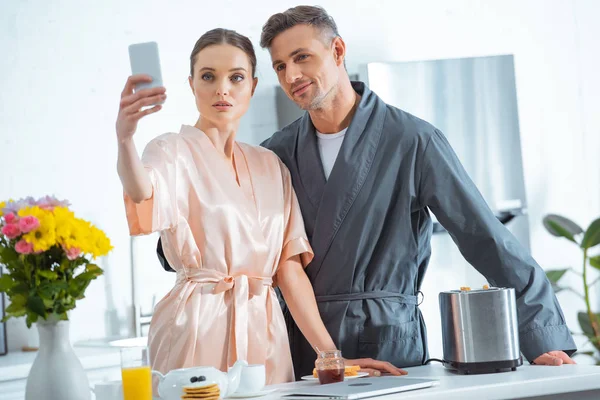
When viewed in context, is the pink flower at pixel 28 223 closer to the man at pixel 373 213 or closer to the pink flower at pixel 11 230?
the pink flower at pixel 11 230

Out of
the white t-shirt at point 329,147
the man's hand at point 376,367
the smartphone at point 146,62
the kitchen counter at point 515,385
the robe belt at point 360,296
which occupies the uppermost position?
the smartphone at point 146,62

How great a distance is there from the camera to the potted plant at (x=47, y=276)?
4.58 ft

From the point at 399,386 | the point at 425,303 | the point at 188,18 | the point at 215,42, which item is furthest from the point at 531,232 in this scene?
the point at 399,386

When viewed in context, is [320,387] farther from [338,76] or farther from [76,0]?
[76,0]

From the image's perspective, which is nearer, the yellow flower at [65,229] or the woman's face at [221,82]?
the yellow flower at [65,229]

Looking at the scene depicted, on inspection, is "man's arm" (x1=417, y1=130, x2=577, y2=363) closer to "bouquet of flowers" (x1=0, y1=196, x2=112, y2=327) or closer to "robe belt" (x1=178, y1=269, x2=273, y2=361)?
"robe belt" (x1=178, y1=269, x2=273, y2=361)

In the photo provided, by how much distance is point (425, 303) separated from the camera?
3.84 meters

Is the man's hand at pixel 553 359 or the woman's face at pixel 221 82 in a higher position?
the woman's face at pixel 221 82

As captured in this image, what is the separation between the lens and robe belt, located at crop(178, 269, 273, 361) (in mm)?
1938

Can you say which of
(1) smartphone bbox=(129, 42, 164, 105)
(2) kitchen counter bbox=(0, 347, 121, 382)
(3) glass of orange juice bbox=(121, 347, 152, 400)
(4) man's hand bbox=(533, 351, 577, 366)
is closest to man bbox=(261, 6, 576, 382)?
(4) man's hand bbox=(533, 351, 577, 366)

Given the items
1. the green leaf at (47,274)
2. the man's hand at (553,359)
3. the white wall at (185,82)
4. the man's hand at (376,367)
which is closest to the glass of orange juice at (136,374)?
the green leaf at (47,274)

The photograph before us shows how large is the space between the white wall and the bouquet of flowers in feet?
6.59

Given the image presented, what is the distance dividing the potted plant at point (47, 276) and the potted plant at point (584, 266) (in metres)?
3.08

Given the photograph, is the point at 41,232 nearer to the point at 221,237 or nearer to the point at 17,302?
the point at 17,302
